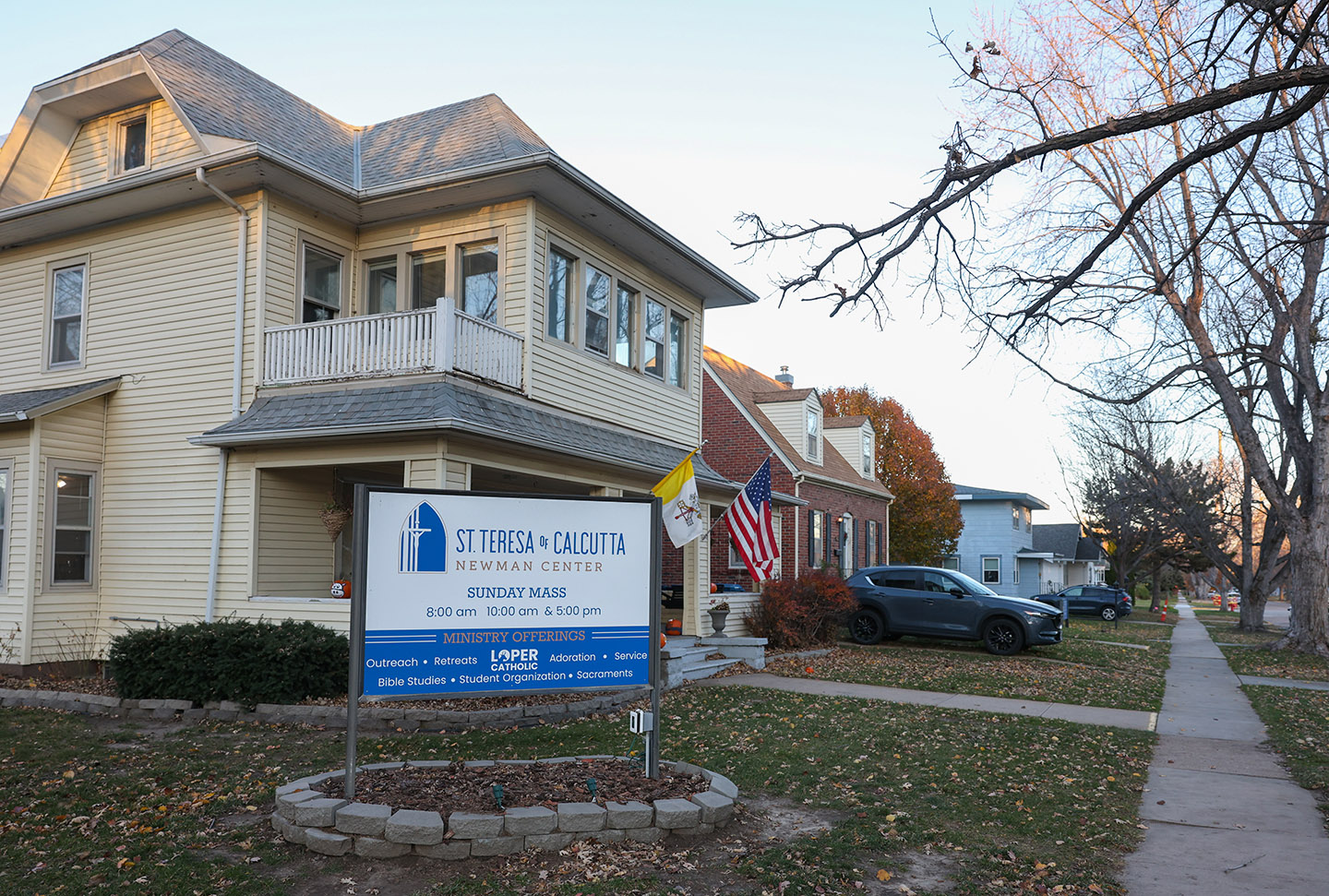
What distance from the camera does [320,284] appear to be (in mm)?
14203

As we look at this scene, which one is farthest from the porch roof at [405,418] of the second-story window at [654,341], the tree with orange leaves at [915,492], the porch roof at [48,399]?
the tree with orange leaves at [915,492]

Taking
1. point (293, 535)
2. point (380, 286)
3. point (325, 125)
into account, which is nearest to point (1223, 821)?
point (293, 535)

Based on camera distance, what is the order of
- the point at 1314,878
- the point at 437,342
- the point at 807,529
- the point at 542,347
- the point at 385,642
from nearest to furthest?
the point at 1314,878, the point at 385,642, the point at 437,342, the point at 542,347, the point at 807,529

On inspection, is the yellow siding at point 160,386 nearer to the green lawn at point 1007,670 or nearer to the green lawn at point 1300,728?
the green lawn at point 1007,670

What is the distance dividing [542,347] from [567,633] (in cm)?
727

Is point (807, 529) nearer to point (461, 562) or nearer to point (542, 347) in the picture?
point (542, 347)

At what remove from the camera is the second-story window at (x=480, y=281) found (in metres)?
13.8

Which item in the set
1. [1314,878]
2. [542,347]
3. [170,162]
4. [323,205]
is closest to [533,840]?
[1314,878]

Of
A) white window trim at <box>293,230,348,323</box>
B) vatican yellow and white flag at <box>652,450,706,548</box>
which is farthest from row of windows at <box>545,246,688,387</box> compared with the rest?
vatican yellow and white flag at <box>652,450,706,548</box>

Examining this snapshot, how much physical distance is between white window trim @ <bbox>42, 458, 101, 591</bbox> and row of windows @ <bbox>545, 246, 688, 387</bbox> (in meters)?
6.84

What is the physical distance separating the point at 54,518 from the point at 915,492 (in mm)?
35020

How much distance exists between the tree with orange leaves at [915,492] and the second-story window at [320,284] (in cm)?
3069

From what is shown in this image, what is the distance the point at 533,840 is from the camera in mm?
5602

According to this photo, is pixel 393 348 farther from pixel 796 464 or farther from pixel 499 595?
pixel 796 464
